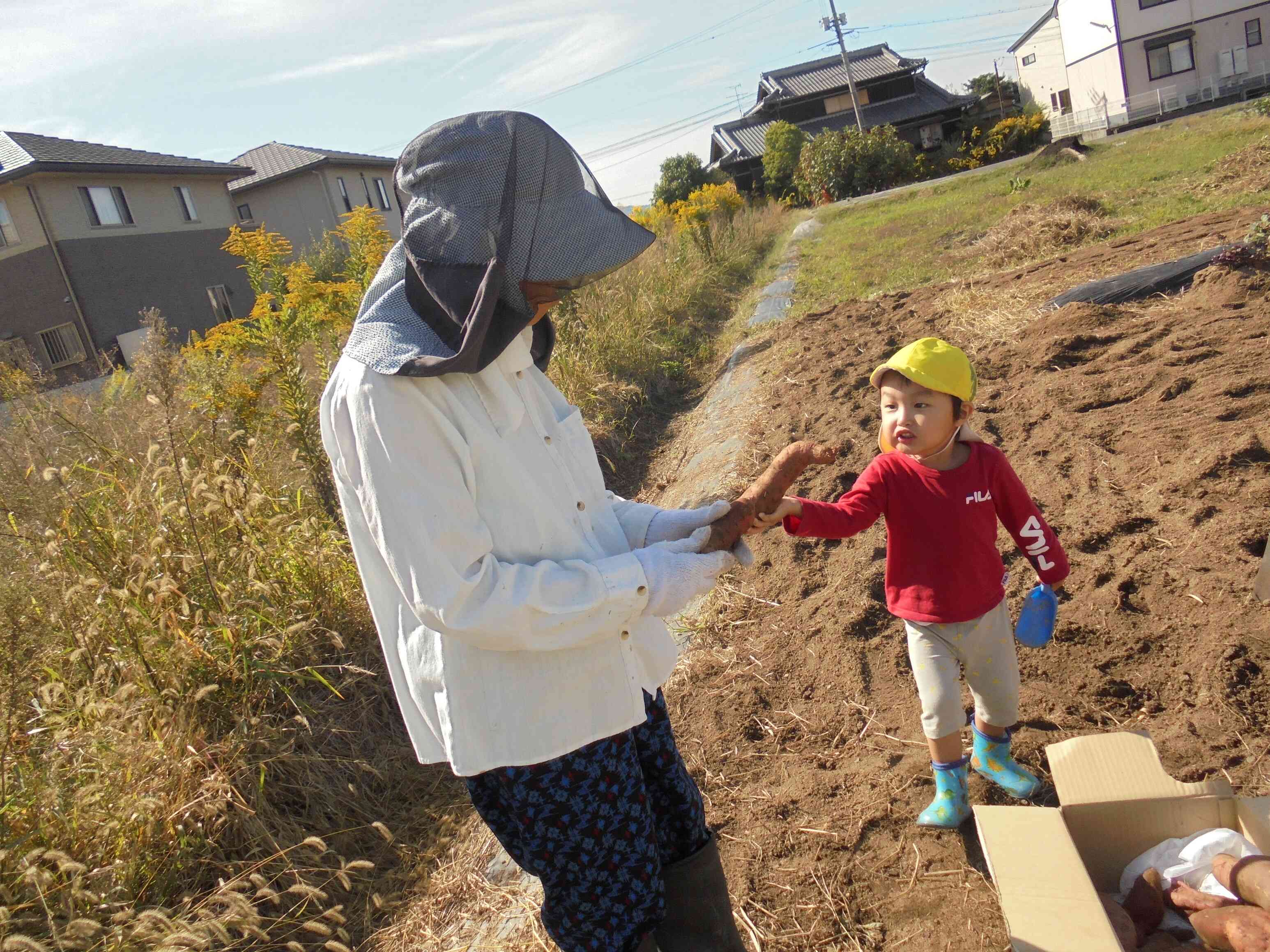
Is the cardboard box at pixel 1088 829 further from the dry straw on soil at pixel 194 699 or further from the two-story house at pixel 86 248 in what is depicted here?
the two-story house at pixel 86 248

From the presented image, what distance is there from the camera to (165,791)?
2744mm

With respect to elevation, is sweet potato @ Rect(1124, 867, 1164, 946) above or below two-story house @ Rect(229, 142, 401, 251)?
below

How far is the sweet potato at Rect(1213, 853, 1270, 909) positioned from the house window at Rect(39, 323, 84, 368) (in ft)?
80.7

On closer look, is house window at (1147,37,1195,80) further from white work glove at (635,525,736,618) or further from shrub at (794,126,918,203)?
white work glove at (635,525,736,618)

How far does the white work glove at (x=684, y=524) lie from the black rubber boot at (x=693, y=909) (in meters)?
0.67

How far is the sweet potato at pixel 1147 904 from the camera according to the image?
172 centimetres

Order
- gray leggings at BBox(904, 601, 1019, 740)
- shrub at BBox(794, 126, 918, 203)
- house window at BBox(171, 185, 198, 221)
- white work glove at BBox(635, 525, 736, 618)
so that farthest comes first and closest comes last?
shrub at BBox(794, 126, 918, 203), house window at BBox(171, 185, 198, 221), gray leggings at BBox(904, 601, 1019, 740), white work glove at BBox(635, 525, 736, 618)

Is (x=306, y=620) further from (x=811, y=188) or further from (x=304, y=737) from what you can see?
(x=811, y=188)

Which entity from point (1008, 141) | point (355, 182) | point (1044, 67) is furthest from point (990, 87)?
point (355, 182)

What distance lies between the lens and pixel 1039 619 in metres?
2.16

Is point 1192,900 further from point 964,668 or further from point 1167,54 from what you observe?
point 1167,54

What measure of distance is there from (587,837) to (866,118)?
4363 cm

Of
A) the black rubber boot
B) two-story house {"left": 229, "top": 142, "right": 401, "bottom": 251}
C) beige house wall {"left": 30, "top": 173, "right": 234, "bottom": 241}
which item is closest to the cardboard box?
the black rubber boot

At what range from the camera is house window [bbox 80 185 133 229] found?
21.2 meters
